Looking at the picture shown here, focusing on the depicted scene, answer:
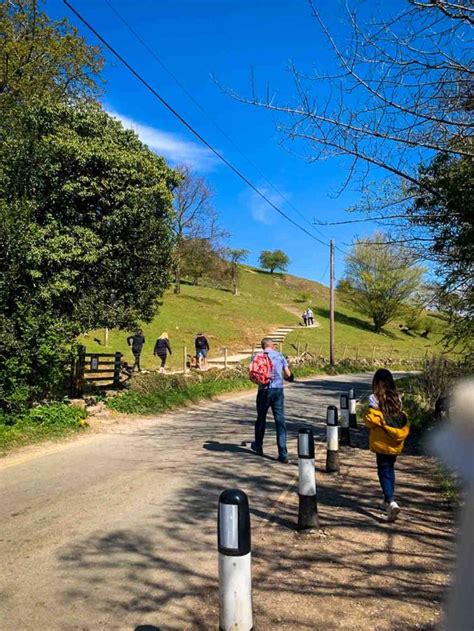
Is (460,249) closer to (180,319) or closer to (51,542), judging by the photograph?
(51,542)

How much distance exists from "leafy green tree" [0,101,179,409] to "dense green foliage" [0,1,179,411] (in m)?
0.02

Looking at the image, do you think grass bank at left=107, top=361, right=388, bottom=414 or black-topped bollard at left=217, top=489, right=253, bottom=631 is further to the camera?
grass bank at left=107, top=361, right=388, bottom=414

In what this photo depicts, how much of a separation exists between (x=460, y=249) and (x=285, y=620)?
4578mm

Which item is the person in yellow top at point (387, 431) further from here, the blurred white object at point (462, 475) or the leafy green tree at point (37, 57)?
the leafy green tree at point (37, 57)

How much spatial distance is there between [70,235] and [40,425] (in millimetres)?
4707

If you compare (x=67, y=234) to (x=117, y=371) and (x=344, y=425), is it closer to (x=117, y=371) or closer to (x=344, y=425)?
(x=117, y=371)

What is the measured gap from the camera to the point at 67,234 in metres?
12.3

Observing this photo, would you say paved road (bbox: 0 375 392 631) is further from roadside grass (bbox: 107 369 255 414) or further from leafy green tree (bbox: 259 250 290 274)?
leafy green tree (bbox: 259 250 290 274)

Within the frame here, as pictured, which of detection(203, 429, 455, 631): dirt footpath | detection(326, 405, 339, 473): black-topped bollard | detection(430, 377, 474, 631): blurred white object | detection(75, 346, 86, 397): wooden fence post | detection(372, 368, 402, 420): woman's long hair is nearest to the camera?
detection(430, 377, 474, 631): blurred white object

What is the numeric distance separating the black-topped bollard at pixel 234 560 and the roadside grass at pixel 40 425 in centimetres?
690

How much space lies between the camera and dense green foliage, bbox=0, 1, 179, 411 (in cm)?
1011

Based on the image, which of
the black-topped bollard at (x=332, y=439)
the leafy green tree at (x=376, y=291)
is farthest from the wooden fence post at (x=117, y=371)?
the leafy green tree at (x=376, y=291)

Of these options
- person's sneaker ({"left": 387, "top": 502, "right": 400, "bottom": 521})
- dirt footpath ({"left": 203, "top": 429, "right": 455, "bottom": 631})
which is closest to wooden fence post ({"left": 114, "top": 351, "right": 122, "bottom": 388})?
dirt footpath ({"left": 203, "top": 429, "right": 455, "bottom": 631})

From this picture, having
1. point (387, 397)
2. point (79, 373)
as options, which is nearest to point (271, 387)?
point (387, 397)
